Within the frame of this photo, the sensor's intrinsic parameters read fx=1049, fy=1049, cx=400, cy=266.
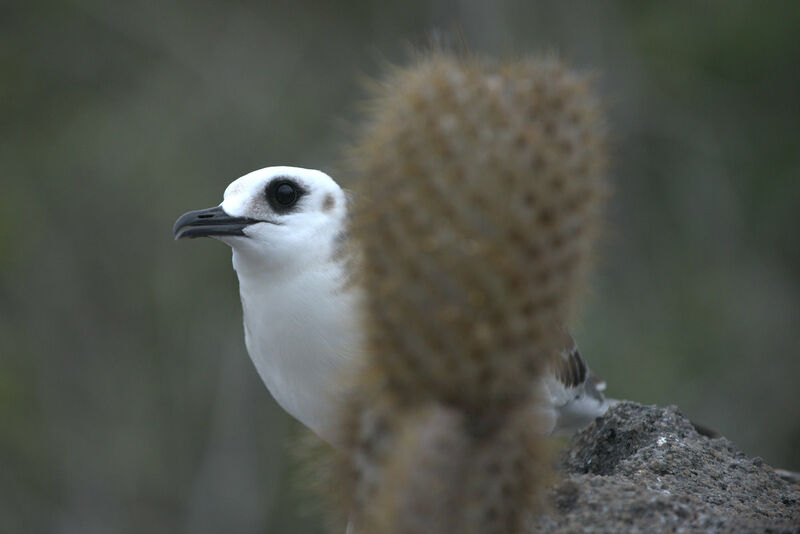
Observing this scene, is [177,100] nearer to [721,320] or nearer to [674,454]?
[721,320]

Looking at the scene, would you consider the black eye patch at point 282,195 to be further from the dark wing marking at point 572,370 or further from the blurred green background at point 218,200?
the blurred green background at point 218,200

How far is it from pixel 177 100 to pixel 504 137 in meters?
8.23

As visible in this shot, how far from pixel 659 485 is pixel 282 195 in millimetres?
1792

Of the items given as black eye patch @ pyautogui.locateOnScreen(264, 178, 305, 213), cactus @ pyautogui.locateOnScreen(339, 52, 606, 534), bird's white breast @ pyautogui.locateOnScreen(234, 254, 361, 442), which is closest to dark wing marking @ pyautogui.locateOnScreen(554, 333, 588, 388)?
bird's white breast @ pyautogui.locateOnScreen(234, 254, 361, 442)

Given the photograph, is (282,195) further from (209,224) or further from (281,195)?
(209,224)

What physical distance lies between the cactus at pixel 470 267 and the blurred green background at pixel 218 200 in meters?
6.64

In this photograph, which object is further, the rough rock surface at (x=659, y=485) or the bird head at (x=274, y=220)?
the bird head at (x=274, y=220)

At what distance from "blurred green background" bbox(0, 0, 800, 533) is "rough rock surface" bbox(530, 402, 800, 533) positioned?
15.5 feet

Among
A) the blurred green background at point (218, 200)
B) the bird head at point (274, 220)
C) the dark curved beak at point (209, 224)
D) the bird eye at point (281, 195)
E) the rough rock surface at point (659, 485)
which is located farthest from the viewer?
the blurred green background at point (218, 200)

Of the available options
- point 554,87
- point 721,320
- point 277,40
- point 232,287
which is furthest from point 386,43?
point 554,87

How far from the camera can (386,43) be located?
Answer: 34.3 feet

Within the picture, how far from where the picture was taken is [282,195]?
4.15m

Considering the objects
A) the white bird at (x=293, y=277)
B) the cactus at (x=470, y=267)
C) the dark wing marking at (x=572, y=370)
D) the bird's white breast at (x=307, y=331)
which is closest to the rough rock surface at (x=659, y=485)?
the white bird at (x=293, y=277)

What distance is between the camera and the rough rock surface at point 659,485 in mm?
2930
